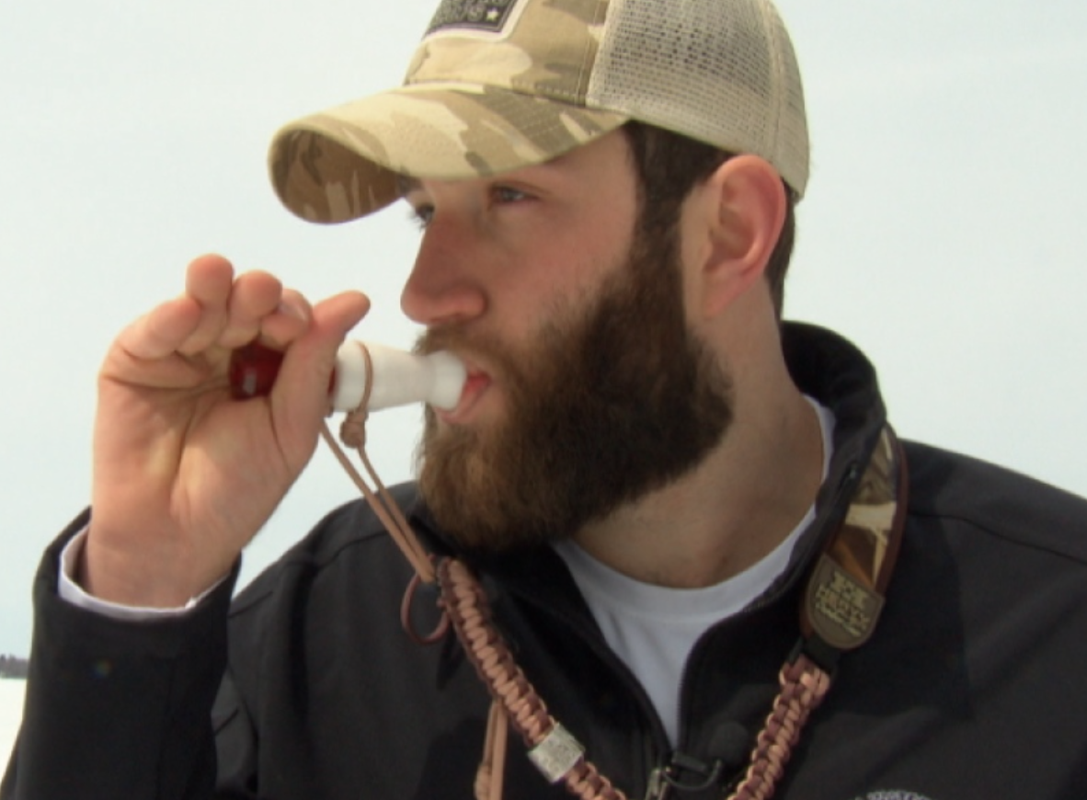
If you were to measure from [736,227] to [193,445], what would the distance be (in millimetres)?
833

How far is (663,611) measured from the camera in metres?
1.88

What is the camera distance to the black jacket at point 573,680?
1.60m

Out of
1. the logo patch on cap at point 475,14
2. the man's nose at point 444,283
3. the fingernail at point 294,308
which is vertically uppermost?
the logo patch on cap at point 475,14

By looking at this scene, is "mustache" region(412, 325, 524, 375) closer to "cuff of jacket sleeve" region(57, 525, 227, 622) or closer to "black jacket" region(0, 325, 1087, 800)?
"black jacket" region(0, 325, 1087, 800)

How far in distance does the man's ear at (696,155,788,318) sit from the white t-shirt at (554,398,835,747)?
357 mm

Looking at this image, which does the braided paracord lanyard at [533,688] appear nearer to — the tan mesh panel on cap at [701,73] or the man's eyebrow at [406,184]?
the man's eyebrow at [406,184]

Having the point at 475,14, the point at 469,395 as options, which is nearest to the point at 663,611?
the point at 469,395

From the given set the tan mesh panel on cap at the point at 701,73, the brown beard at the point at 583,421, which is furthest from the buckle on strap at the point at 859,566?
the tan mesh panel on cap at the point at 701,73

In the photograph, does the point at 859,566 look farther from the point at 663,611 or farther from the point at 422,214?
the point at 422,214

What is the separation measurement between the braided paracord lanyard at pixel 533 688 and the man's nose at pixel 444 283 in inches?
5.4

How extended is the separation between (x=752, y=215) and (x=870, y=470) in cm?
41

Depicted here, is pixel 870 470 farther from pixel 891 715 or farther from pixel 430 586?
pixel 430 586

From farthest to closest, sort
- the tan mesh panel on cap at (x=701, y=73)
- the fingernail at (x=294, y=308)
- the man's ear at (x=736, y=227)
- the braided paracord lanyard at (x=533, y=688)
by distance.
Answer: the man's ear at (x=736, y=227), the tan mesh panel on cap at (x=701, y=73), the braided paracord lanyard at (x=533, y=688), the fingernail at (x=294, y=308)

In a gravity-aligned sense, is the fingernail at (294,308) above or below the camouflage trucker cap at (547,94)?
below
